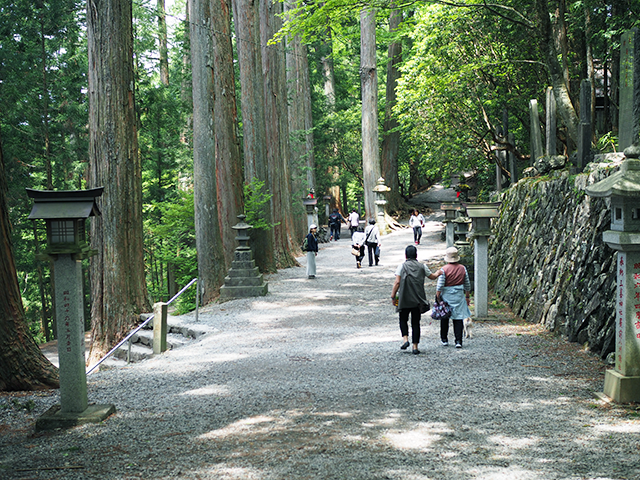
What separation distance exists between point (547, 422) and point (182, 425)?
3425 millimetres

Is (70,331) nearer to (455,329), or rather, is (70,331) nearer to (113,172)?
(455,329)

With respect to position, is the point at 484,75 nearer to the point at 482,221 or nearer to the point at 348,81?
the point at 482,221

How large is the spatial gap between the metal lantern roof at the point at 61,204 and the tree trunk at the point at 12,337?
1.67 metres

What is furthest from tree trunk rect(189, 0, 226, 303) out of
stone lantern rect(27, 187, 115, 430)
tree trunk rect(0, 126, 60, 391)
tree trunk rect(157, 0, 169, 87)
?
tree trunk rect(157, 0, 169, 87)

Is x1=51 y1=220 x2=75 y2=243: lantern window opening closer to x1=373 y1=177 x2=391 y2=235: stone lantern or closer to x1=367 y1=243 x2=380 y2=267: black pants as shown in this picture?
x1=367 y1=243 x2=380 y2=267: black pants

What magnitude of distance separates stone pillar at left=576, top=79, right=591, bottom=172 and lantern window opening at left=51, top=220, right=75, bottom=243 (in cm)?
805

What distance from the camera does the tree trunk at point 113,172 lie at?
36.6 feet

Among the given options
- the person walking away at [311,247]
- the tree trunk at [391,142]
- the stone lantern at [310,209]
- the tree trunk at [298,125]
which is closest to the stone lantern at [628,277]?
the person walking away at [311,247]

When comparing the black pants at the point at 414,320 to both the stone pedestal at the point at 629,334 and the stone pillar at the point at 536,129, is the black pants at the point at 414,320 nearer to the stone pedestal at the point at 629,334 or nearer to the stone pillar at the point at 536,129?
the stone pedestal at the point at 629,334

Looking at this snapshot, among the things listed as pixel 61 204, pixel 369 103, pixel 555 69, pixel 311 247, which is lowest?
pixel 311 247

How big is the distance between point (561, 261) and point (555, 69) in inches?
158

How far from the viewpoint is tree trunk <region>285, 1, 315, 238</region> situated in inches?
1110

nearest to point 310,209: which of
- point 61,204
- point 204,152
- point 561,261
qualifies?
point 204,152

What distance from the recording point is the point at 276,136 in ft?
73.4
